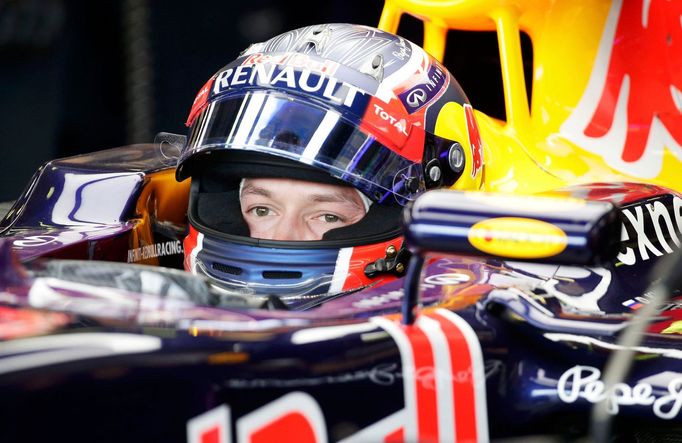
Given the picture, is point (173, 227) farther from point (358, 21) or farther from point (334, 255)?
point (358, 21)

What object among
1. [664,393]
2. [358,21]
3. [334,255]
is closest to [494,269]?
[334,255]

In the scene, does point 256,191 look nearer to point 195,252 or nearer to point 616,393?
point 195,252

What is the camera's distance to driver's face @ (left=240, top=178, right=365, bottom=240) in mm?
2215

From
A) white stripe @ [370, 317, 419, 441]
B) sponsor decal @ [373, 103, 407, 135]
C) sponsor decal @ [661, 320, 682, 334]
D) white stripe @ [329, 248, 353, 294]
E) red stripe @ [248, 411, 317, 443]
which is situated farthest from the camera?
sponsor decal @ [373, 103, 407, 135]

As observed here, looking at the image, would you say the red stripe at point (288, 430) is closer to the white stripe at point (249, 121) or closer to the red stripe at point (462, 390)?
the red stripe at point (462, 390)

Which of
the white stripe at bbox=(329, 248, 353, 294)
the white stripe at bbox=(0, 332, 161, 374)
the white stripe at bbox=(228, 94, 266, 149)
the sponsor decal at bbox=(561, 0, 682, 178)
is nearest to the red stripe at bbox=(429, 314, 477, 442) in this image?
the white stripe at bbox=(0, 332, 161, 374)

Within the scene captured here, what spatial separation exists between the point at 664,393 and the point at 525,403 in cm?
21

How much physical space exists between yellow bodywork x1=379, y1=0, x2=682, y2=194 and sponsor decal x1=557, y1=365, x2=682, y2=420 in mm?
1268

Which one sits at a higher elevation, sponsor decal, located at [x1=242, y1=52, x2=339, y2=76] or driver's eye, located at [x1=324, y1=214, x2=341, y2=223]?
sponsor decal, located at [x1=242, y1=52, x2=339, y2=76]

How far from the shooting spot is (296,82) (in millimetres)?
2184

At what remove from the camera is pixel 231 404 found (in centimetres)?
129

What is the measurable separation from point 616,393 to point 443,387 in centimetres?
28

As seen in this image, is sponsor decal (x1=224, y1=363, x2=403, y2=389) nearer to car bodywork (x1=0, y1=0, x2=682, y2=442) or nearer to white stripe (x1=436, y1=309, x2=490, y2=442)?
car bodywork (x1=0, y1=0, x2=682, y2=442)

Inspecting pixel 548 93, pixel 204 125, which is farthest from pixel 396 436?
pixel 548 93
